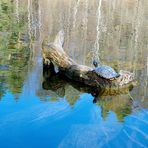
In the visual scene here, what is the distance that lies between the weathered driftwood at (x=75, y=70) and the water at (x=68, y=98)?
0.38 meters

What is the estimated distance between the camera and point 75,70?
779 inches

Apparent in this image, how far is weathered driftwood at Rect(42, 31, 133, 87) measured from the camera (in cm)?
1891

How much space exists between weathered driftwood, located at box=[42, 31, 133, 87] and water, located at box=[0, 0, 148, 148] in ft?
1.26

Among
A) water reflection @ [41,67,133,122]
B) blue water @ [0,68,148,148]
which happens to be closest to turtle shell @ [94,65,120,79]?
water reflection @ [41,67,133,122]

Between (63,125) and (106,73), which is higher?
(106,73)

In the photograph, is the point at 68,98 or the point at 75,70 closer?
the point at 68,98

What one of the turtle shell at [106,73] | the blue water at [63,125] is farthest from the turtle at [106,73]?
the blue water at [63,125]

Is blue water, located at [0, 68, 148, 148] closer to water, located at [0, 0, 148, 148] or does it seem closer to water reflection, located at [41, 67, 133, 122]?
water, located at [0, 0, 148, 148]

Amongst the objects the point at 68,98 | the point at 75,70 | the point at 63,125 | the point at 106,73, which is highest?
the point at 106,73

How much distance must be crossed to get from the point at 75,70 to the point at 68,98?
6.80 ft

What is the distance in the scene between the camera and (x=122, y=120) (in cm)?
1591

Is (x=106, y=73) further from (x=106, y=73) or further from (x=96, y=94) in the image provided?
(x=96, y=94)

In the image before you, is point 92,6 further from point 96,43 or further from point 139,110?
point 139,110

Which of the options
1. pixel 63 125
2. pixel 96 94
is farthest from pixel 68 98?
pixel 63 125
